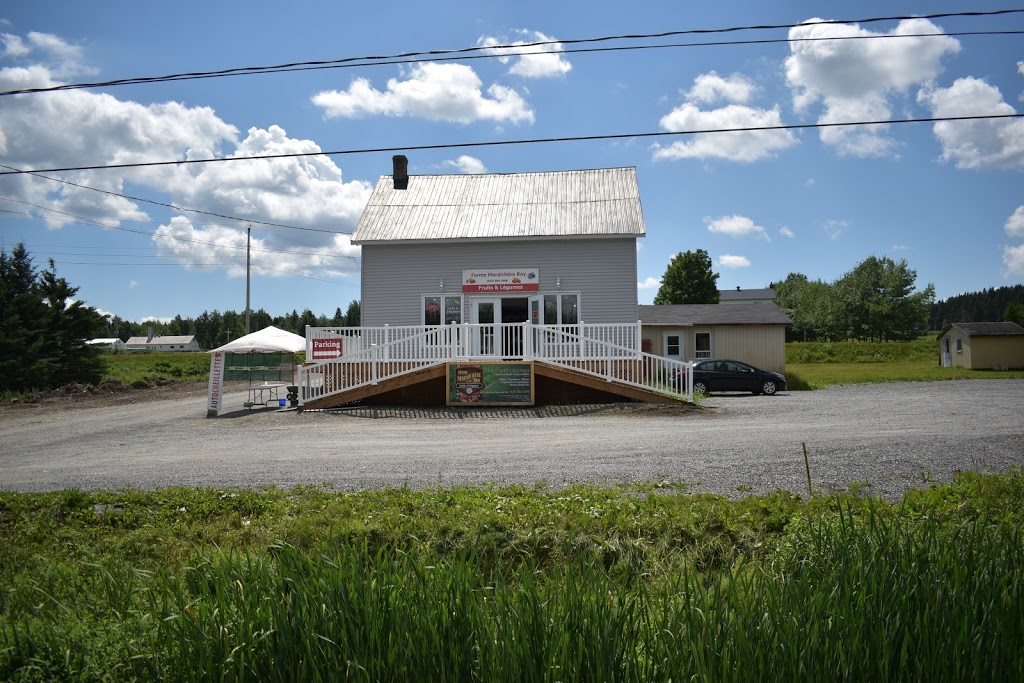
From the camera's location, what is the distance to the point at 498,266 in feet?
A: 75.8

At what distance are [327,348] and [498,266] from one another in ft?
21.5

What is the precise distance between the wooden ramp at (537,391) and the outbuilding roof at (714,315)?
14362mm

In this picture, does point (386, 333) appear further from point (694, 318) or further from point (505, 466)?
point (694, 318)

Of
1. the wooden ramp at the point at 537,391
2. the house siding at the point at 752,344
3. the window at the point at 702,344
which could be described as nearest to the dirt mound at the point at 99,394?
the wooden ramp at the point at 537,391

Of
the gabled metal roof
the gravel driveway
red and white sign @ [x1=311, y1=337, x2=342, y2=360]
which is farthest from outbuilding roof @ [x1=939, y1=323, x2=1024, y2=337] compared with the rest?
red and white sign @ [x1=311, y1=337, x2=342, y2=360]

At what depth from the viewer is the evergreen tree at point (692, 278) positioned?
223 feet

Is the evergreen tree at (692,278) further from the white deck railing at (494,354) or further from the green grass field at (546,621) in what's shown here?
the green grass field at (546,621)

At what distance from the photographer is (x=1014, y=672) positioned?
269cm

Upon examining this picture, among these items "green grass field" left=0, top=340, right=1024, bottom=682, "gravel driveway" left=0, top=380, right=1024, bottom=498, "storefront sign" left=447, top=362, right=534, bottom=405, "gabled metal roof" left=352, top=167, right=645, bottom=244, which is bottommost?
"gravel driveway" left=0, top=380, right=1024, bottom=498

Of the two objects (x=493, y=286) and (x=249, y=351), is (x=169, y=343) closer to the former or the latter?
(x=249, y=351)

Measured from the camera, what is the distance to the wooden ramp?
18031 millimetres

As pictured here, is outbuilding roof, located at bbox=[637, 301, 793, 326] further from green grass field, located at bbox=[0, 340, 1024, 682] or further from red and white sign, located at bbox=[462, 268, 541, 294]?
green grass field, located at bbox=[0, 340, 1024, 682]

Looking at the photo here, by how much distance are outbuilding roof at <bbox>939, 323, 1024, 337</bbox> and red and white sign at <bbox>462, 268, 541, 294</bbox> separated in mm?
30608

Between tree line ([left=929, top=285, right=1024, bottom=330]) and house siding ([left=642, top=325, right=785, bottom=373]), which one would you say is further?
tree line ([left=929, top=285, right=1024, bottom=330])
